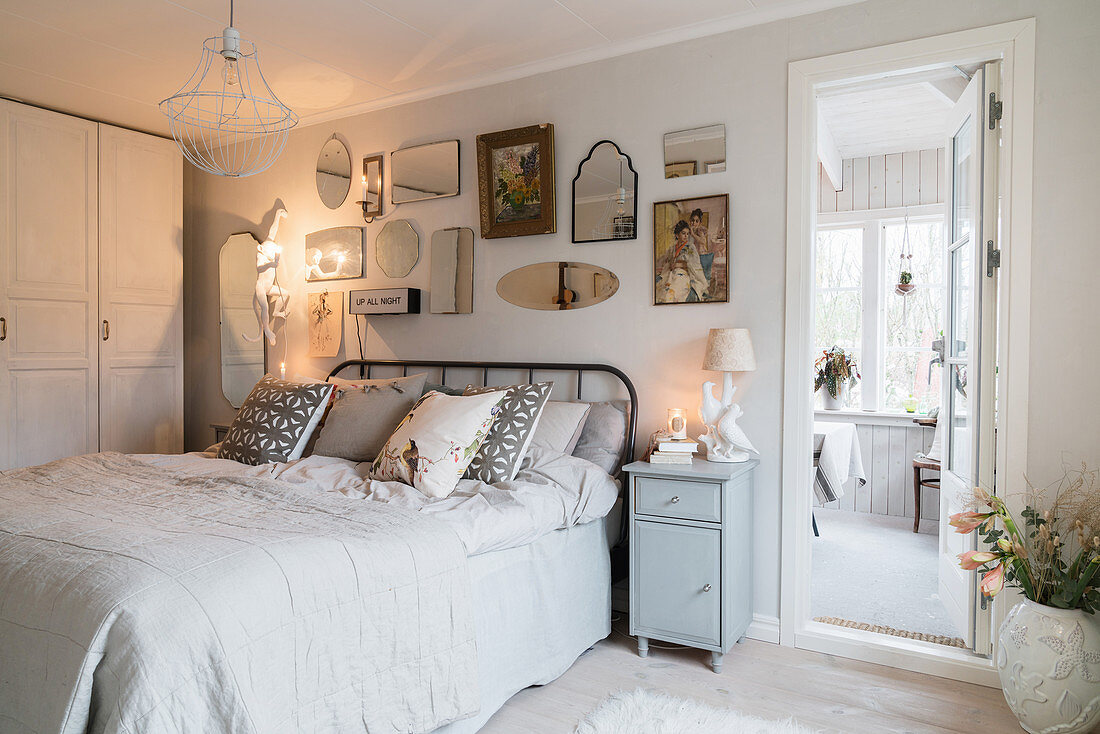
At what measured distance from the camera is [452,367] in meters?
3.68

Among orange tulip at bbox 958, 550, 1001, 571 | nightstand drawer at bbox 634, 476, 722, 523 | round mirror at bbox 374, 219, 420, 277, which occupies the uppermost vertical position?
round mirror at bbox 374, 219, 420, 277

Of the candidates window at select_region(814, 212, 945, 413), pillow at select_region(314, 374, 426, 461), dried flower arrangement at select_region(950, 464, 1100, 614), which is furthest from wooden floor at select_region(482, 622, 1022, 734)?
window at select_region(814, 212, 945, 413)

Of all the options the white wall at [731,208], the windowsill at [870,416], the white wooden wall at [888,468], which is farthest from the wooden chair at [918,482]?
the white wall at [731,208]

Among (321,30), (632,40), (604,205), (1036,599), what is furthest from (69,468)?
(1036,599)

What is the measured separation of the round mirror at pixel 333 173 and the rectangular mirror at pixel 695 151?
1.91 m

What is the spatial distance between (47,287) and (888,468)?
17.6 feet

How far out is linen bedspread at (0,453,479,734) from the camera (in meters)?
1.40

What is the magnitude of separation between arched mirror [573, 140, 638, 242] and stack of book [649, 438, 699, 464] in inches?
37.5

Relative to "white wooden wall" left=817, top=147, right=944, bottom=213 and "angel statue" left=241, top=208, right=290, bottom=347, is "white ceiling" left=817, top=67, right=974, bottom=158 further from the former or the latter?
"angel statue" left=241, top=208, right=290, bottom=347

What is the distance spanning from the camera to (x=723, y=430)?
9.16 ft

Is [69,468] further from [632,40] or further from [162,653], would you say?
[632,40]

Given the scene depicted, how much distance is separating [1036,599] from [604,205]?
7.06 feet

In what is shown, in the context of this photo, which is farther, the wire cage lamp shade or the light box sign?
the light box sign

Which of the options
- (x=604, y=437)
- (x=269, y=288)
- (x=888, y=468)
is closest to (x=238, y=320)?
(x=269, y=288)
